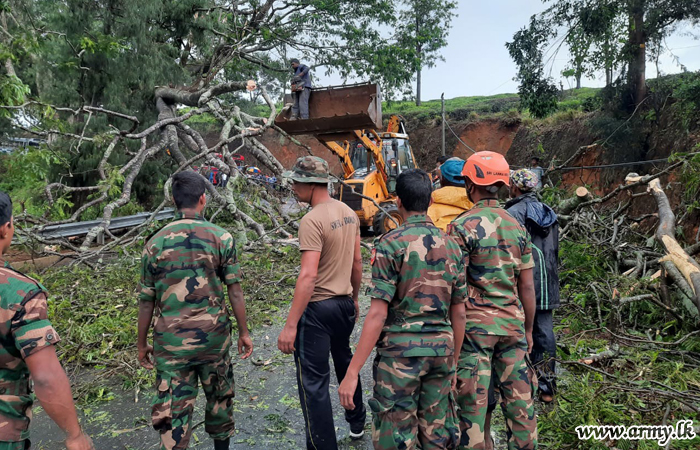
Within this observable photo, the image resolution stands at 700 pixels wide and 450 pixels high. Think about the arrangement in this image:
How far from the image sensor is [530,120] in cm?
1961

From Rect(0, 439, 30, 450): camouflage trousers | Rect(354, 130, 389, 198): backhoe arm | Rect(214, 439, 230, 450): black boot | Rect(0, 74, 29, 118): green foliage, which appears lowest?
Rect(214, 439, 230, 450): black boot

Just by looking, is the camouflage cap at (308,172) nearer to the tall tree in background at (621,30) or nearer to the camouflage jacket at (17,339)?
the camouflage jacket at (17,339)

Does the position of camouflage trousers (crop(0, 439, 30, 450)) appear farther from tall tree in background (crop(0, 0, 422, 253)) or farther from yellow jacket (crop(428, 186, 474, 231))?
tall tree in background (crop(0, 0, 422, 253))

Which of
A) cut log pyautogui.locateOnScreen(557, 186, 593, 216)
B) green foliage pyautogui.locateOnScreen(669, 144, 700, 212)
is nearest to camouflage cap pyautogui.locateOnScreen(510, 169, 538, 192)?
Result: cut log pyautogui.locateOnScreen(557, 186, 593, 216)

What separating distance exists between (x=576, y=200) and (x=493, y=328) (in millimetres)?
4193

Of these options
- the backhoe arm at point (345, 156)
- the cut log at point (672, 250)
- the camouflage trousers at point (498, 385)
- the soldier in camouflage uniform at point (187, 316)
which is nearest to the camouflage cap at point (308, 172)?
the soldier in camouflage uniform at point (187, 316)

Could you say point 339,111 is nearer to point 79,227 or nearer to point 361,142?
point 361,142

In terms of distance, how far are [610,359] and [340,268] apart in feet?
9.54

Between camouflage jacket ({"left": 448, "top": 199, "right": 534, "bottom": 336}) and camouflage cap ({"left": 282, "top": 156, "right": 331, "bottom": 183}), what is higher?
camouflage cap ({"left": 282, "top": 156, "right": 331, "bottom": 183})

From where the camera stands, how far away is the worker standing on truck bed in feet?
26.1

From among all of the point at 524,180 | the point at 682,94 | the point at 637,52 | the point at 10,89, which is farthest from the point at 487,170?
the point at 637,52

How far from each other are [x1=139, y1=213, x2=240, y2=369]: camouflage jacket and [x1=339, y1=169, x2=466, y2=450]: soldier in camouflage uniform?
91 cm

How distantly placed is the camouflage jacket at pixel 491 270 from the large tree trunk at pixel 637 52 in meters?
10.6

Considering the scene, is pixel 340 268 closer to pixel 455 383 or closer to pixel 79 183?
pixel 455 383
